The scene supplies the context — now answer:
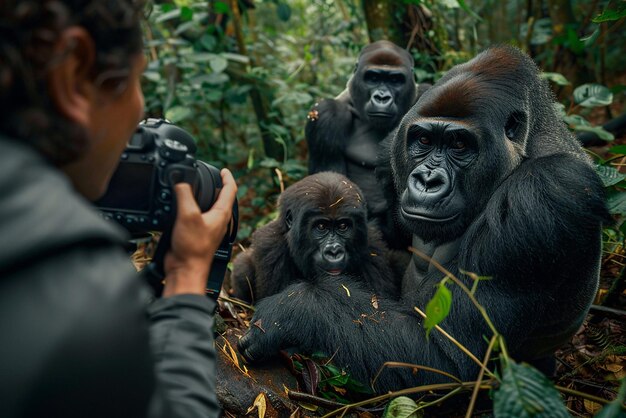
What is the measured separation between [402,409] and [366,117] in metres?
3.12

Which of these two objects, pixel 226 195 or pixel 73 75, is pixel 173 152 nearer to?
pixel 226 195

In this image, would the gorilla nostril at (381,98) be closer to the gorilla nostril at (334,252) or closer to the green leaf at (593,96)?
the green leaf at (593,96)

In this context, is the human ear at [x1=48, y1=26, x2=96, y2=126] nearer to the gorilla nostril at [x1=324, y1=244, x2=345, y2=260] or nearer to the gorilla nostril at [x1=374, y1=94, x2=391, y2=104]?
the gorilla nostril at [x1=324, y1=244, x2=345, y2=260]

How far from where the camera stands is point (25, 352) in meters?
1.03

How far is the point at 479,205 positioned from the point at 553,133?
2.02ft

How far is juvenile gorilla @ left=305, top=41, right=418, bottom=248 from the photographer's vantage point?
16.7ft

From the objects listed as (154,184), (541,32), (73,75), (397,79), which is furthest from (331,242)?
(541,32)

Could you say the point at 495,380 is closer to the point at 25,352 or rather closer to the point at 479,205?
the point at 479,205

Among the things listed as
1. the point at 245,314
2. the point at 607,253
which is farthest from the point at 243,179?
the point at 607,253

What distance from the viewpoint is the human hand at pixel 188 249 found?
1683 millimetres

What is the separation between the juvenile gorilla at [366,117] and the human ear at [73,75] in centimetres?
386

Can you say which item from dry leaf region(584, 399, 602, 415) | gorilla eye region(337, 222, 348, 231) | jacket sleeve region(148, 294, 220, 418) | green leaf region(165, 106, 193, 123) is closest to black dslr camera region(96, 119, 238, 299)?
jacket sleeve region(148, 294, 220, 418)

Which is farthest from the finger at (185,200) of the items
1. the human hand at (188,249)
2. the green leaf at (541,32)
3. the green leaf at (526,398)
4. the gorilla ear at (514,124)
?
the green leaf at (541,32)

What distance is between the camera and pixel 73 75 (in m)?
1.25
